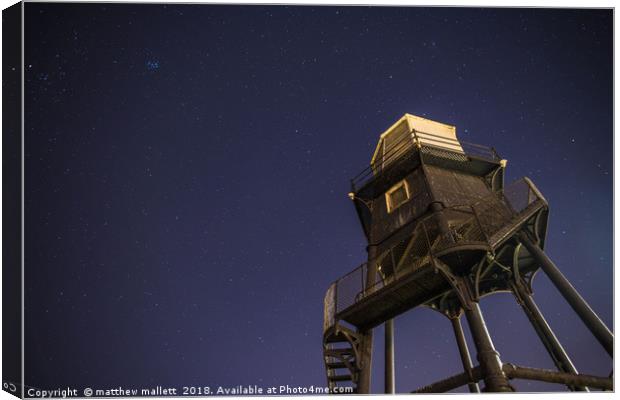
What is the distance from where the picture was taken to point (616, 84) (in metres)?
10.2

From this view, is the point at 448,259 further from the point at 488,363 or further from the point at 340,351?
the point at 340,351

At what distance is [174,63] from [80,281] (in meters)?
6.54

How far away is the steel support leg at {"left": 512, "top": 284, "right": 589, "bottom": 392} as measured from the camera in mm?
10445

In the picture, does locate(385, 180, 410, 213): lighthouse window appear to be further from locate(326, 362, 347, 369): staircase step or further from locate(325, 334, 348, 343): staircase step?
locate(326, 362, 347, 369): staircase step

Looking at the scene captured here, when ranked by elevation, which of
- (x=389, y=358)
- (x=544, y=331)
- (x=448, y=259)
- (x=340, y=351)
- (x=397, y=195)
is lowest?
(x=544, y=331)

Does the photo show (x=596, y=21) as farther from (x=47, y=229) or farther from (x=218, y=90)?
(x=47, y=229)

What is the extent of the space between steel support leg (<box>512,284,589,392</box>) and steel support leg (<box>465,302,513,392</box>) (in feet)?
9.94

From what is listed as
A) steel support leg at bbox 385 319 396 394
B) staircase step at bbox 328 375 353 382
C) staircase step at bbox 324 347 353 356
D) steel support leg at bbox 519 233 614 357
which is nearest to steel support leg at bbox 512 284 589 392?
steel support leg at bbox 519 233 614 357

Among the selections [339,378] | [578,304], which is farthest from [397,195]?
[578,304]

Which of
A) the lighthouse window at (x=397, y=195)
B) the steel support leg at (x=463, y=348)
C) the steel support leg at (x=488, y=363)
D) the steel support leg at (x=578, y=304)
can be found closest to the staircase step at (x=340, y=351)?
the steel support leg at (x=463, y=348)

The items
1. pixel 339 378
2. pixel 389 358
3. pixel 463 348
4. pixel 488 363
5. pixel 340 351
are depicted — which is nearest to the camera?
pixel 488 363

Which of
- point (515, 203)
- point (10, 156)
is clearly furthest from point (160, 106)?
point (515, 203)

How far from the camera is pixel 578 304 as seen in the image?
356 inches

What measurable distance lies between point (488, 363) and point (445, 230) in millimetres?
3032
